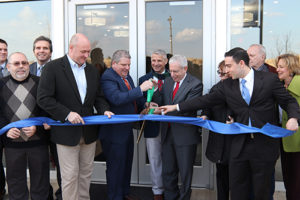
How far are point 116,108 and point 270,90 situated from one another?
1.77 metres

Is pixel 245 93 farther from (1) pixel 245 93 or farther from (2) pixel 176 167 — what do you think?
(2) pixel 176 167

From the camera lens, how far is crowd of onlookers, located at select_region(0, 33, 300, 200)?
9.98ft

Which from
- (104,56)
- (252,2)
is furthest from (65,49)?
(252,2)

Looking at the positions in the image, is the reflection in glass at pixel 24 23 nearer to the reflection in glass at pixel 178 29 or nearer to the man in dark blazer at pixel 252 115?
the reflection in glass at pixel 178 29

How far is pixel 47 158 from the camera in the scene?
3537 millimetres

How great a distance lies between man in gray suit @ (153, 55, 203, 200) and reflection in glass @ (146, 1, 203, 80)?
105 centimetres

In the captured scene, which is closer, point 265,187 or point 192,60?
point 265,187

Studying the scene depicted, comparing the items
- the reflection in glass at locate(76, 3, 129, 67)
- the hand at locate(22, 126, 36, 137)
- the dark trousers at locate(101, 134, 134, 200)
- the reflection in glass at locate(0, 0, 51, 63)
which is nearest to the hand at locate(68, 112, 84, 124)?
the hand at locate(22, 126, 36, 137)

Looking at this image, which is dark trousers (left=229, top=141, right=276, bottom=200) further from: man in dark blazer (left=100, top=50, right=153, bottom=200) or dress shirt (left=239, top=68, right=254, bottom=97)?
man in dark blazer (left=100, top=50, right=153, bottom=200)

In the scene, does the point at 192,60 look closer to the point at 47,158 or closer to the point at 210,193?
the point at 210,193

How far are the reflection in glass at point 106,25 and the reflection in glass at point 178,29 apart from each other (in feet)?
1.25

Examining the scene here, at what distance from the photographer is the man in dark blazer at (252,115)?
2971 millimetres

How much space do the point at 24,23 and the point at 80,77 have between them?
2611mm

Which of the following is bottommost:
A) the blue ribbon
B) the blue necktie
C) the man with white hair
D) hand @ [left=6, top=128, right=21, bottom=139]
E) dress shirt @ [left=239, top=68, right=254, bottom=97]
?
hand @ [left=6, top=128, right=21, bottom=139]
